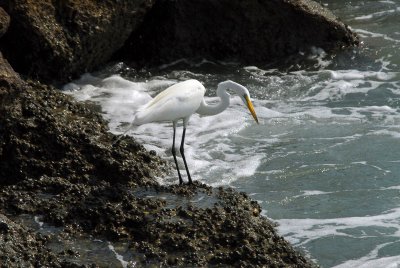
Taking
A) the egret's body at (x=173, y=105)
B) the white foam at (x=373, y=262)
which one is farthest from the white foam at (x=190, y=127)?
the white foam at (x=373, y=262)

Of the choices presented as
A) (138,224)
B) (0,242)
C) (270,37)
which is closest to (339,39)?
(270,37)

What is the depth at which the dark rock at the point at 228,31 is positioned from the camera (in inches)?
437

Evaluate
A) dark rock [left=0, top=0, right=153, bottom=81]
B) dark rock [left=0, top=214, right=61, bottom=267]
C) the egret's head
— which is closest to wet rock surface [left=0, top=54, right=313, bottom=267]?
dark rock [left=0, top=214, right=61, bottom=267]

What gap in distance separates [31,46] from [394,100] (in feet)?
13.1

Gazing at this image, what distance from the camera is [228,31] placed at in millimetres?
11328

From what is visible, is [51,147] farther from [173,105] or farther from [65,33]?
[65,33]

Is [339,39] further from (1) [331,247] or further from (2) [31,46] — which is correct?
(1) [331,247]

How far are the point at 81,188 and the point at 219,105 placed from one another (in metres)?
1.78

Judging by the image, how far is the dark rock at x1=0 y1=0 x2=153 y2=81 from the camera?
→ 29.2 ft

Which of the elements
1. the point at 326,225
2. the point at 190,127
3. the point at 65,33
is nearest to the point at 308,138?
the point at 190,127

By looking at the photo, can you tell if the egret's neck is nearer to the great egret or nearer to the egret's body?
the great egret

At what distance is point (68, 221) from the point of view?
18.6 ft

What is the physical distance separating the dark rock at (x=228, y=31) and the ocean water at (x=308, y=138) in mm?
199

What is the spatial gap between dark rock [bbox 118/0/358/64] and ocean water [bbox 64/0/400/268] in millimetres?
199
